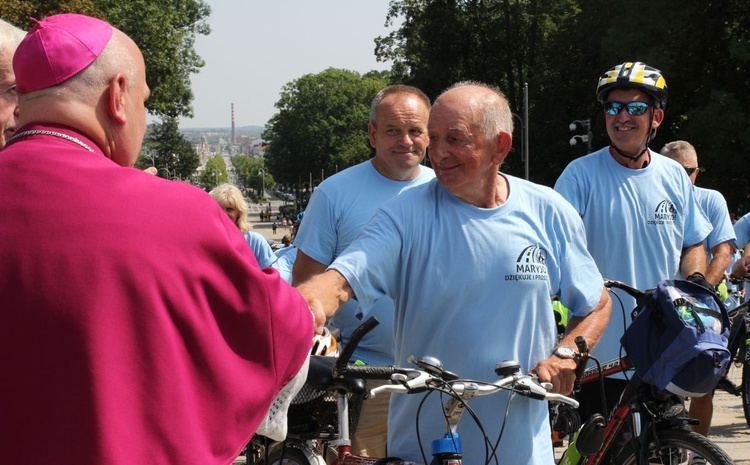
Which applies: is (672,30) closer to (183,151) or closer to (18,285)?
(18,285)

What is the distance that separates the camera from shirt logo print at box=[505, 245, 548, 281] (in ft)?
13.1

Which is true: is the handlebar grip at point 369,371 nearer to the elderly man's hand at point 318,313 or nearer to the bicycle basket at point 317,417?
the elderly man's hand at point 318,313

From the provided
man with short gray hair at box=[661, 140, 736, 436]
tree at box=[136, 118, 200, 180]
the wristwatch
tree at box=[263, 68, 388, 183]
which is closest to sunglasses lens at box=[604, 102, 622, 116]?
man with short gray hair at box=[661, 140, 736, 436]

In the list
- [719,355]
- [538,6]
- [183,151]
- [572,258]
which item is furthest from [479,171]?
[183,151]

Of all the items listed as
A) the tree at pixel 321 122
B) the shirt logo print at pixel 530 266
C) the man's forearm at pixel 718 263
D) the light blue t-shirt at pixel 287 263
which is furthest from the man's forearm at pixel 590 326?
the tree at pixel 321 122

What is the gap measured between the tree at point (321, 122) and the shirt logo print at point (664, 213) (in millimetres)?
107547

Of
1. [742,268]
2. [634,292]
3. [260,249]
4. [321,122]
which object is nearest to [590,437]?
[634,292]

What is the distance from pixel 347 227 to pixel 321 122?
11252cm

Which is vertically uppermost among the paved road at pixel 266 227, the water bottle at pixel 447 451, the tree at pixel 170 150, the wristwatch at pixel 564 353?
the tree at pixel 170 150

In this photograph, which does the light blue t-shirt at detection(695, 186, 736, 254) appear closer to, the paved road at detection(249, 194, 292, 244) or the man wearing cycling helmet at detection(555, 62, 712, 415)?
the man wearing cycling helmet at detection(555, 62, 712, 415)

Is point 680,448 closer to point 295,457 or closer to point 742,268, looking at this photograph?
point 295,457

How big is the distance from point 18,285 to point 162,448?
17.8 inches

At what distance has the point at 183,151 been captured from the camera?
14350cm

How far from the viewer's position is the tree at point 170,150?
5492 inches
